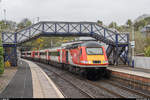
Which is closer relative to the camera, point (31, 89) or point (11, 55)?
point (31, 89)

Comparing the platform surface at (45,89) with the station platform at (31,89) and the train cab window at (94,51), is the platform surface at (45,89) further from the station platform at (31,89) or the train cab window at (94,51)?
the train cab window at (94,51)

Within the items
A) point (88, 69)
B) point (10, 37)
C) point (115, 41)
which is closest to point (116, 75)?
point (88, 69)

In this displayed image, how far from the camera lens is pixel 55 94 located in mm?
11555

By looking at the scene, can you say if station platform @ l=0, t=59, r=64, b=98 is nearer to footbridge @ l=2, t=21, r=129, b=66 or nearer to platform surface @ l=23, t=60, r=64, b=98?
platform surface @ l=23, t=60, r=64, b=98

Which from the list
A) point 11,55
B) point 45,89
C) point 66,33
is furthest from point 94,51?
point 11,55

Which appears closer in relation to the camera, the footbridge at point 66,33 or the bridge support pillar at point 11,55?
the footbridge at point 66,33

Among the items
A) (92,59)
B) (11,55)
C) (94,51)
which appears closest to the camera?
(92,59)

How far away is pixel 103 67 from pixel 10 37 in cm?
1701

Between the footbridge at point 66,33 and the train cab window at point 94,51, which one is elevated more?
the footbridge at point 66,33

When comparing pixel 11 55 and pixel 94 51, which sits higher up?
pixel 94 51

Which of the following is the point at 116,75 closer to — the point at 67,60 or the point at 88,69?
the point at 88,69

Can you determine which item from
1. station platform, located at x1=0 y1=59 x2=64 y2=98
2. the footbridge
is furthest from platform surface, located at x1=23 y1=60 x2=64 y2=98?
the footbridge

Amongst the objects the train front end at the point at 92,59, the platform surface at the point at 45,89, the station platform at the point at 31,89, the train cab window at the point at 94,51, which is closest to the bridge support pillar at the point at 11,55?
the station platform at the point at 31,89

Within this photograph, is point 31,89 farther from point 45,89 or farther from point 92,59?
point 92,59
